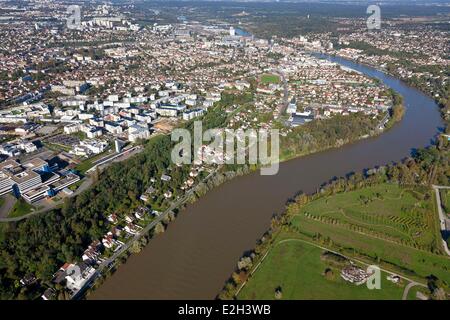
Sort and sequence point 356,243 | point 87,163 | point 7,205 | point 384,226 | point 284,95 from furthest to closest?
point 284,95, point 87,163, point 7,205, point 384,226, point 356,243

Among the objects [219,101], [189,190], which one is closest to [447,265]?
[189,190]

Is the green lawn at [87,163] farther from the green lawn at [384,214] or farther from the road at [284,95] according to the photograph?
the road at [284,95]

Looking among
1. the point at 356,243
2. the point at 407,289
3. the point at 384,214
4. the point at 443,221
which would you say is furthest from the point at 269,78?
the point at 407,289

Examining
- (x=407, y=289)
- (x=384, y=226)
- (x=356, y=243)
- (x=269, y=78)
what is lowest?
(x=407, y=289)

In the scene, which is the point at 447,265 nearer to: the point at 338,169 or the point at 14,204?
the point at 338,169

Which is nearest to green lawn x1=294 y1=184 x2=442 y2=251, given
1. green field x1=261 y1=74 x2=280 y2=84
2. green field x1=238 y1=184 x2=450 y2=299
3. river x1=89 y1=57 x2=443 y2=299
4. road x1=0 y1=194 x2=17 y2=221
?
green field x1=238 y1=184 x2=450 y2=299

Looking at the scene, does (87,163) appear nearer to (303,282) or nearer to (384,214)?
(303,282)

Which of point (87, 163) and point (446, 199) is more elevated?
point (87, 163)

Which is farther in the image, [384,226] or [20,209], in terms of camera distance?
[20,209]
